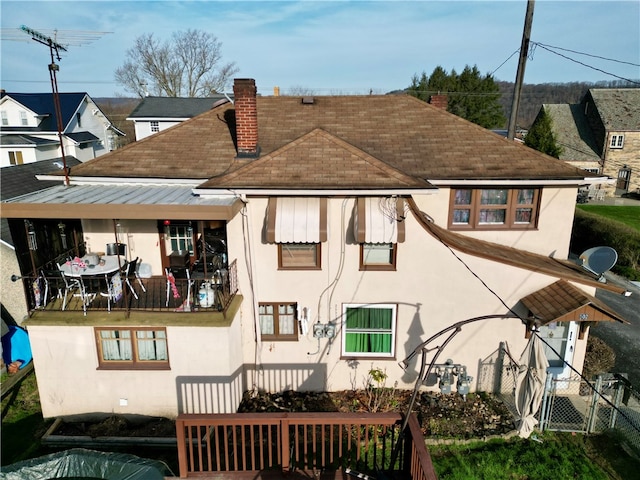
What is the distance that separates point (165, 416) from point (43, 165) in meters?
19.4

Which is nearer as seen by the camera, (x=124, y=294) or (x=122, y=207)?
(x=122, y=207)

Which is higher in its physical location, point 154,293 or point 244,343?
point 154,293

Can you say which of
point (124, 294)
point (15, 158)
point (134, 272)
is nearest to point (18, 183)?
point (134, 272)

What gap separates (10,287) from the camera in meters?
17.7

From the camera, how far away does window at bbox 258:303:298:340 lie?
46.4 ft

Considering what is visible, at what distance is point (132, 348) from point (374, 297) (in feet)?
25.1

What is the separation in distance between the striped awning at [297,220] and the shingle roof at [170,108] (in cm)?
4307

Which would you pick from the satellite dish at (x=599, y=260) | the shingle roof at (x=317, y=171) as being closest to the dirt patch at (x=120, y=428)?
the shingle roof at (x=317, y=171)

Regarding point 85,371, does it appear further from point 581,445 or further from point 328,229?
point 581,445

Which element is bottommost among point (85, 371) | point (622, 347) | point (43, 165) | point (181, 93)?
point (622, 347)

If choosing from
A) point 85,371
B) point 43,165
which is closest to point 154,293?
point 85,371

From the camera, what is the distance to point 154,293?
13.9m

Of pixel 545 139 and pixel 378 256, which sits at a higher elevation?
pixel 545 139

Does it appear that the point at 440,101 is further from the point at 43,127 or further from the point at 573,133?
the point at 43,127
